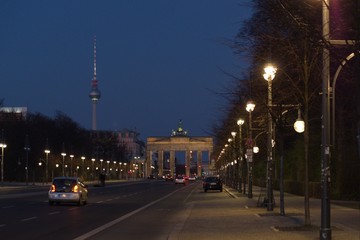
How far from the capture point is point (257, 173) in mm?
92688

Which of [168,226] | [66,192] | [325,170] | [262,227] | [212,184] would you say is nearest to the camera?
[325,170]

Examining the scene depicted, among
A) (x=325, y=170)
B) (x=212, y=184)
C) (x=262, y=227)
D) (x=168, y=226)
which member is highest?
(x=325, y=170)

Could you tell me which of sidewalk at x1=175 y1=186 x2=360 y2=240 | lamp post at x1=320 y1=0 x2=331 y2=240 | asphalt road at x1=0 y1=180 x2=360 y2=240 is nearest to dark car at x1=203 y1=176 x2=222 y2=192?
asphalt road at x1=0 y1=180 x2=360 y2=240

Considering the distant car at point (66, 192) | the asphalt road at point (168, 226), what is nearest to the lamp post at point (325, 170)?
the asphalt road at point (168, 226)

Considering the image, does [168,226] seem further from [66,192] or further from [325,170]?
[66,192]

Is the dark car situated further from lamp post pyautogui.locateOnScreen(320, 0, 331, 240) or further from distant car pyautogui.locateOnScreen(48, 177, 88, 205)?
lamp post pyautogui.locateOnScreen(320, 0, 331, 240)

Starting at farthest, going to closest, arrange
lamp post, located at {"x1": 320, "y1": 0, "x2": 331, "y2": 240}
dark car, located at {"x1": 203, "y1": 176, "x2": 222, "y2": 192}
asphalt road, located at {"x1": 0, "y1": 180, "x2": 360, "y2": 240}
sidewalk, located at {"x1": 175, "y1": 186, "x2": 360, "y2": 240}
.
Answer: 1. dark car, located at {"x1": 203, "y1": 176, "x2": 222, "y2": 192}
2. asphalt road, located at {"x1": 0, "y1": 180, "x2": 360, "y2": 240}
3. sidewalk, located at {"x1": 175, "y1": 186, "x2": 360, "y2": 240}
4. lamp post, located at {"x1": 320, "y1": 0, "x2": 331, "y2": 240}

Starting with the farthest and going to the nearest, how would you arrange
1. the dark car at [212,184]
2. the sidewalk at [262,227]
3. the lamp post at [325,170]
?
the dark car at [212,184] → the sidewalk at [262,227] → the lamp post at [325,170]

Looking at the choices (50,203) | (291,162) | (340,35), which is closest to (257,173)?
(291,162)

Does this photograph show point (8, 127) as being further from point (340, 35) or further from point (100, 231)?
point (340, 35)

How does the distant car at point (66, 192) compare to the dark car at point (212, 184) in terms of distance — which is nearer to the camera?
the distant car at point (66, 192)

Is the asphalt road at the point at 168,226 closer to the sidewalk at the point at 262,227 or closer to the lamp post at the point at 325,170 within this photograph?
the sidewalk at the point at 262,227

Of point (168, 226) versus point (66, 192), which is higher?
point (66, 192)

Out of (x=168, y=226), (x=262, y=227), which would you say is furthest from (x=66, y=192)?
(x=262, y=227)
